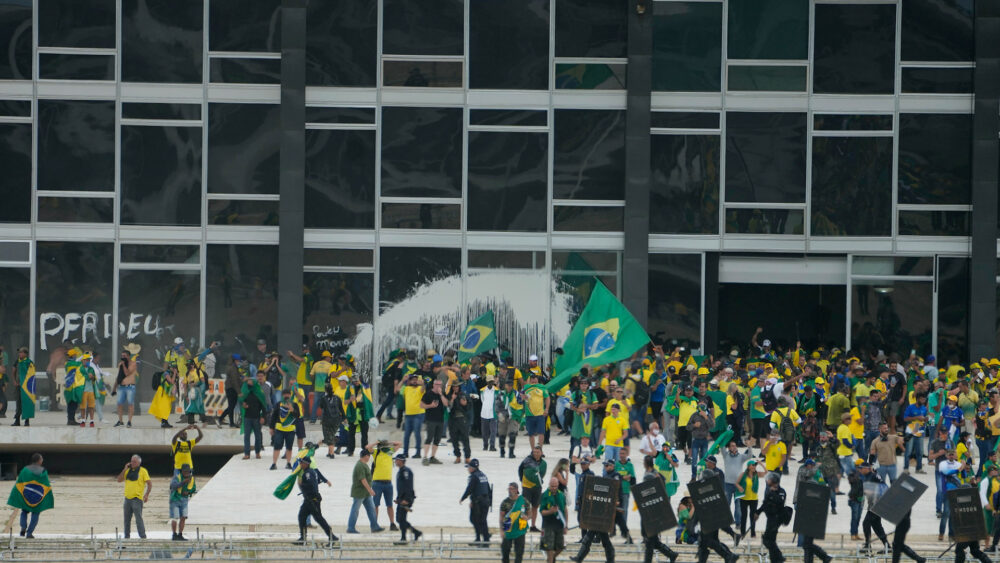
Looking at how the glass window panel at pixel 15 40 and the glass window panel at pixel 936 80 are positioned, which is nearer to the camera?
the glass window panel at pixel 15 40

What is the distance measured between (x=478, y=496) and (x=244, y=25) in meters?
16.6

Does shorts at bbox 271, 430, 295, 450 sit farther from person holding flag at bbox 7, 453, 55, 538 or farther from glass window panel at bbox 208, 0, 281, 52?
glass window panel at bbox 208, 0, 281, 52

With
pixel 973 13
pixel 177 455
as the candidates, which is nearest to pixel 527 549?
pixel 177 455

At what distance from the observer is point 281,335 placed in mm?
33594

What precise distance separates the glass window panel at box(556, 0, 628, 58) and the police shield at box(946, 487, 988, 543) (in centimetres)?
1643

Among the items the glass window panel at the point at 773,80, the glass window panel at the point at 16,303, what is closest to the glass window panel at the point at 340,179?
the glass window panel at the point at 16,303

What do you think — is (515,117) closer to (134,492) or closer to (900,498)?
(134,492)

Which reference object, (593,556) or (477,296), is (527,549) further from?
(477,296)

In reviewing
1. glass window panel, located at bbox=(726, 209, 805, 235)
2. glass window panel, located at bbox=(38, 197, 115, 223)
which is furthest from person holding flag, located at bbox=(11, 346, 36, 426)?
glass window panel, located at bbox=(726, 209, 805, 235)

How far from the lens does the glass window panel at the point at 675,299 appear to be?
34344 millimetres

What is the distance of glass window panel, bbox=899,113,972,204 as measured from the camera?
34.3m

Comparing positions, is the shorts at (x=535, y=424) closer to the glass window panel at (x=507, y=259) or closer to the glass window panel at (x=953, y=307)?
the glass window panel at (x=507, y=259)

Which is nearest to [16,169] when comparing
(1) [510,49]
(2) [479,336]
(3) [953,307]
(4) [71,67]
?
(4) [71,67]

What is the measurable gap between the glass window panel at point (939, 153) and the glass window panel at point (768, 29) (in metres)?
2.99
